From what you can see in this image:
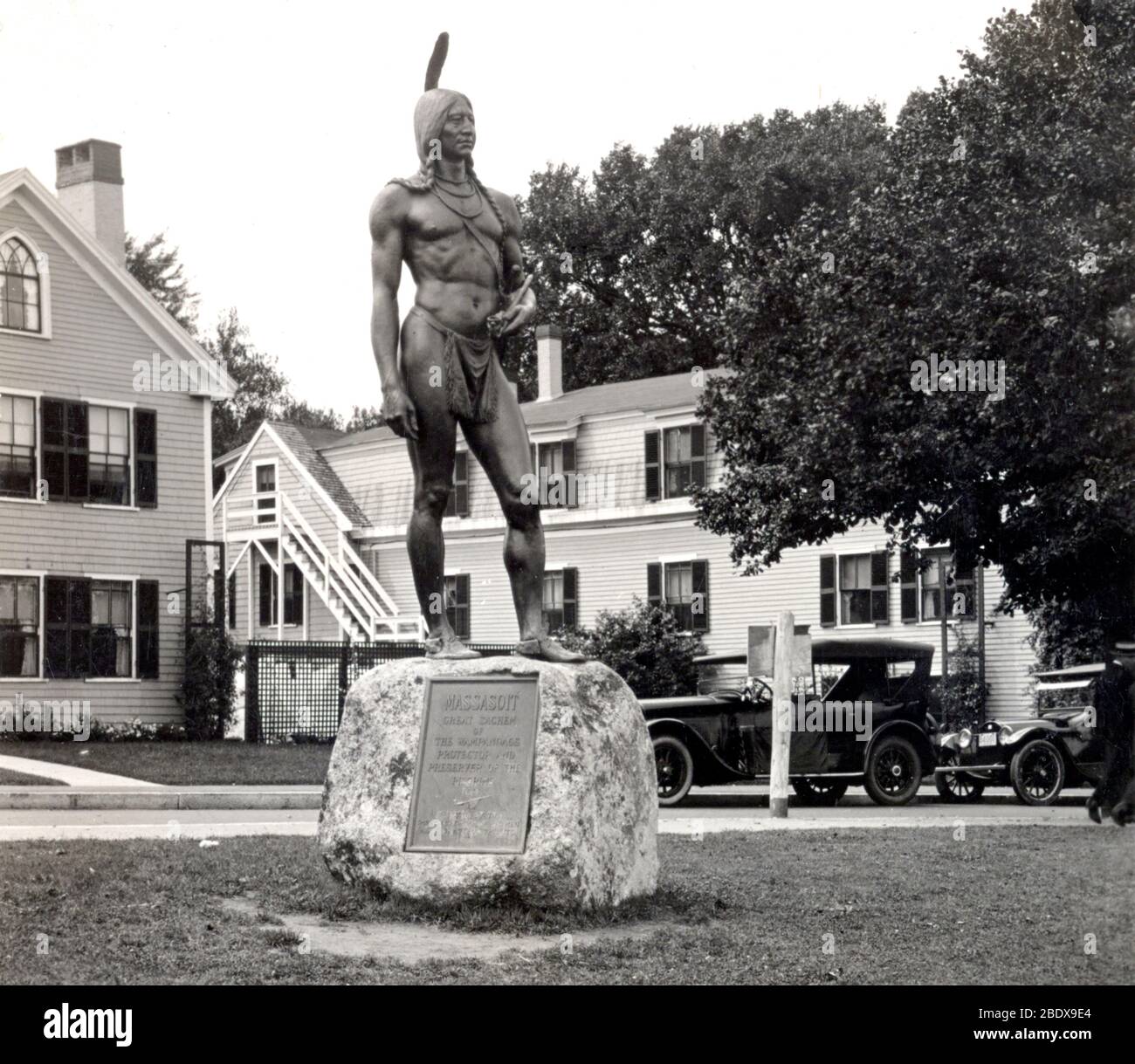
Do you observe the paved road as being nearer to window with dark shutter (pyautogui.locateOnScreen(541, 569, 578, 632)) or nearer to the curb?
the curb

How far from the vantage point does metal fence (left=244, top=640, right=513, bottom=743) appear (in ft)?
99.3

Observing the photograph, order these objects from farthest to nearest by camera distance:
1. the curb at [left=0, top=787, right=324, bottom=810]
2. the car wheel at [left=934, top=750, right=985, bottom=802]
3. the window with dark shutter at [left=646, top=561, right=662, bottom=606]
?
the window with dark shutter at [left=646, top=561, right=662, bottom=606] → the car wheel at [left=934, top=750, right=985, bottom=802] → the curb at [left=0, top=787, right=324, bottom=810]

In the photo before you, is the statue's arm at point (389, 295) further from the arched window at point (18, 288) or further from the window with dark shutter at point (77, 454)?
the window with dark shutter at point (77, 454)

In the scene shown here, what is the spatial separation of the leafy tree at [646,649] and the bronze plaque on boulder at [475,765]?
1079 inches

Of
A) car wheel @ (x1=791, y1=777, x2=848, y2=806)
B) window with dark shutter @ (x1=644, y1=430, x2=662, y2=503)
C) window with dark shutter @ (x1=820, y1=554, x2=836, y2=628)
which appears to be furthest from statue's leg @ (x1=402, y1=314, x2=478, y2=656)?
window with dark shutter @ (x1=644, y1=430, x2=662, y2=503)

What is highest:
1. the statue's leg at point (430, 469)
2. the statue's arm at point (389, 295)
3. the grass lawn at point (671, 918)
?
the statue's arm at point (389, 295)

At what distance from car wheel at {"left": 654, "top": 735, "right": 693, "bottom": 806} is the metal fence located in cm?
1141

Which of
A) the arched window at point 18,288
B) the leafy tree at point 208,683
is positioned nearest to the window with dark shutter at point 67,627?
the leafy tree at point 208,683

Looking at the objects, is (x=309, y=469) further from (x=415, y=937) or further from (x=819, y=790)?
(x=415, y=937)

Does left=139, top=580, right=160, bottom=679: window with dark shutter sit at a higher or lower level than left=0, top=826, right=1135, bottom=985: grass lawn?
higher

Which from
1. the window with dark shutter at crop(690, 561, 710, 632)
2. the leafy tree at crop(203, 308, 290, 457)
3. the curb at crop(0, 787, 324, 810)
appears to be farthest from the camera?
the leafy tree at crop(203, 308, 290, 457)

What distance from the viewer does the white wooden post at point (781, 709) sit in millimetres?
17250

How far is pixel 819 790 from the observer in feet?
70.6

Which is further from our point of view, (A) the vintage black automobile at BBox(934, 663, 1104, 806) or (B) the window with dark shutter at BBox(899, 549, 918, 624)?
(B) the window with dark shutter at BBox(899, 549, 918, 624)
